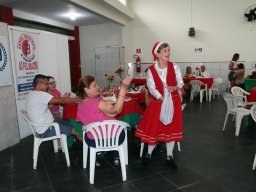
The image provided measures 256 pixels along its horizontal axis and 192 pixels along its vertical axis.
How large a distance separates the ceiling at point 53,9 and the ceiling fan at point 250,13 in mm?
4806

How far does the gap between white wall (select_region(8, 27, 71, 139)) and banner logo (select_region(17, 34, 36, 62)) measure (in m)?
0.14

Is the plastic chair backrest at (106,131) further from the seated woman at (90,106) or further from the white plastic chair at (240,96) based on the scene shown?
the white plastic chair at (240,96)

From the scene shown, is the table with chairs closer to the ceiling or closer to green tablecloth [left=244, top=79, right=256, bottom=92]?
green tablecloth [left=244, top=79, right=256, bottom=92]

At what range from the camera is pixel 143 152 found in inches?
125

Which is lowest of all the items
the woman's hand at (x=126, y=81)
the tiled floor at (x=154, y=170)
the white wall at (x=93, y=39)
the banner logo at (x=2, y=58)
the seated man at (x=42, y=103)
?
the tiled floor at (x=154, y=170)

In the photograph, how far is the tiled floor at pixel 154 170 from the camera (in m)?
2.55

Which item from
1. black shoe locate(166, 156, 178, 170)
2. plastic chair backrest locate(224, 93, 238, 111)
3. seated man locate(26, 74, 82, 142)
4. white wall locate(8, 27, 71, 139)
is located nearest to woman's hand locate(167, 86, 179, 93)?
black shoe locate(166, 156, 178, 170)

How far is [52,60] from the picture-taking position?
5059mm

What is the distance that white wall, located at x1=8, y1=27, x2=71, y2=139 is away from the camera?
14.3 ft

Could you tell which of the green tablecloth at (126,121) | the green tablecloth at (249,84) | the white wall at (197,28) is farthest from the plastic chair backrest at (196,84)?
the green tablecloth at (126,121)

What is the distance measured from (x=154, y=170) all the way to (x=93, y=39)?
862 centimetres

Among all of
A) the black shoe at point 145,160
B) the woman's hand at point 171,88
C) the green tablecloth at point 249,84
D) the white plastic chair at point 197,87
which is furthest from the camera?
the white plastic chair at point 197,87

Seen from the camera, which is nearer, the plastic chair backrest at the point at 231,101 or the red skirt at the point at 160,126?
the red skirt at the point at 160,126

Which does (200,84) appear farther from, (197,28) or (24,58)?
(24,58)
